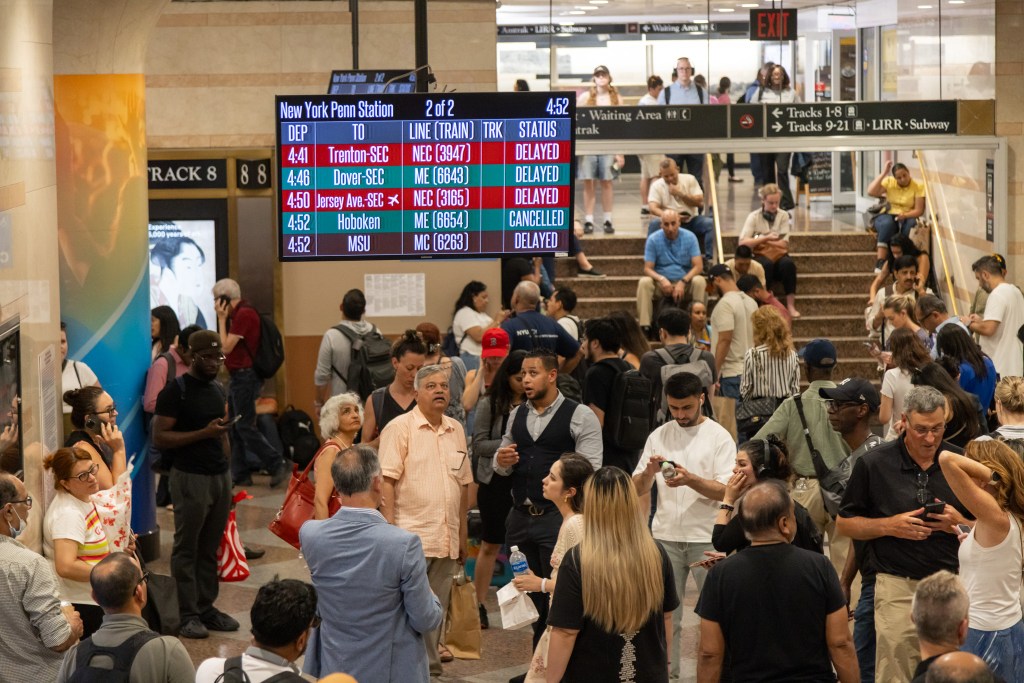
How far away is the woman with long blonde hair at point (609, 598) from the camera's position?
464cm

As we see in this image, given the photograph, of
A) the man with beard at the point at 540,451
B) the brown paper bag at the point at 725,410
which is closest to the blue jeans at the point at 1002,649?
the man with beard at the point at 540,451

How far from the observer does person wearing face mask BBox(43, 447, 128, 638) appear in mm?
5957

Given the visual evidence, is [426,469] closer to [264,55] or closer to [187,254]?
[187,254]

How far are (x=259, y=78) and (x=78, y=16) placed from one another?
4.56 meters

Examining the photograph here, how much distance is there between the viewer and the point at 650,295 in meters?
14.8

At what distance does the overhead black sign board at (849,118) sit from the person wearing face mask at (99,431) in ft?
28.2

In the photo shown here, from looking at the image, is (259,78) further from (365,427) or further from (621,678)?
(621,678)

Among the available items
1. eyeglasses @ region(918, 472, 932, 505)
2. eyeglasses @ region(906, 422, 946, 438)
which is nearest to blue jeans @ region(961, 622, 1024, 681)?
eyeglasses @ region(918, 472, 932, 505)

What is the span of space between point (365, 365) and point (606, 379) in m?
2.75

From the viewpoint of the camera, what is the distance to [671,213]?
14.7 meters

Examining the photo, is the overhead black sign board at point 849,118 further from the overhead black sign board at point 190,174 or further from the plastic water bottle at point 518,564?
the plastic water bottle at point 518,564

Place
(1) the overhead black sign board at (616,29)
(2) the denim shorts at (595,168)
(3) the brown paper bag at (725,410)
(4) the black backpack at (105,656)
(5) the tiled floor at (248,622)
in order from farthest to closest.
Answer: (2) the denim shorts at (595,168)
(1) the overhead black sign board at (616,29)
(3) the brown paper bag at (725,410)
(5) the tiled floor at (248,622)
(4) the black backpack at (105,656)

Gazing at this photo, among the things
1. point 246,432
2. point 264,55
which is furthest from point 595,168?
point 246,432

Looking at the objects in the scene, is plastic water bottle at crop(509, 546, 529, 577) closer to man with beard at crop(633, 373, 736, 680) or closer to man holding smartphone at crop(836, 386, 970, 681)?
man with beard at crop(633, 373, 736, 680)
